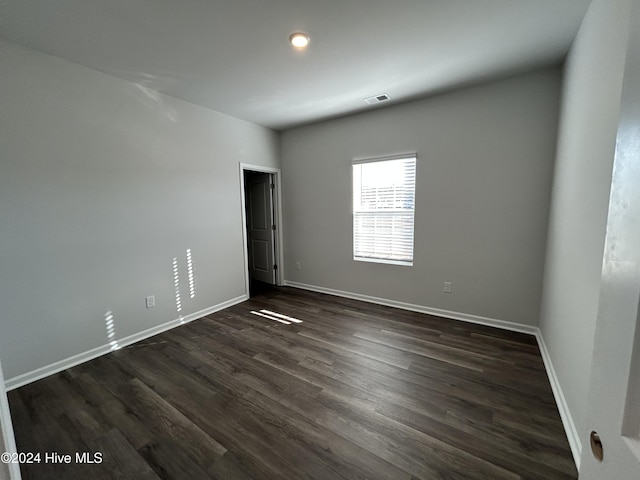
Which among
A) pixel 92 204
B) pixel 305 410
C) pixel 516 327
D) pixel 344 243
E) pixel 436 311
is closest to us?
pixel 305 410

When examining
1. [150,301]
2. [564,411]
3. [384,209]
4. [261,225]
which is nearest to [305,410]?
[564,411]

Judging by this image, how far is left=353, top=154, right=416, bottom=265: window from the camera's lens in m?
3.44

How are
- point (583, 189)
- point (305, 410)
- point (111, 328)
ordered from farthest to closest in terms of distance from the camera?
1. point (111, 328)
2. point (305, 410)
3. point (583, 189)

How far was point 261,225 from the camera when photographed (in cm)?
489

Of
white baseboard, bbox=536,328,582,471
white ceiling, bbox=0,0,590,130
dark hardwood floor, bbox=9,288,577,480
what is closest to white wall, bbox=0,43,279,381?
white ceiling, bbox=0,0,590,130

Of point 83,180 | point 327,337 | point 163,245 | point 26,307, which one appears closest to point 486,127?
point 327,337

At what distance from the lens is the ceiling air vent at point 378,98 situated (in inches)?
122

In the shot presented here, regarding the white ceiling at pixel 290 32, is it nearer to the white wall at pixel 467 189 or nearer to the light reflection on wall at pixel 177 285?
the white wall at pixel 467 189

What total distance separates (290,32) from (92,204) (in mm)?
2394

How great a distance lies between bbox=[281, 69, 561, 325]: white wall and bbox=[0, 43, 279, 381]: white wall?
74.6 inches

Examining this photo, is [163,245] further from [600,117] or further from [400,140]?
[600,117]

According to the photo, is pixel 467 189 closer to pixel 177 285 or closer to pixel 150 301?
pixel 177 285

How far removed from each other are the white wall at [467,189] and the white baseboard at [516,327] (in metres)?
0.06

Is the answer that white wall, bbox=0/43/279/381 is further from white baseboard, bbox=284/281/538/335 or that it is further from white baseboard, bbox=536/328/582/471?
white baseboard, bbox=536/328/582/471
